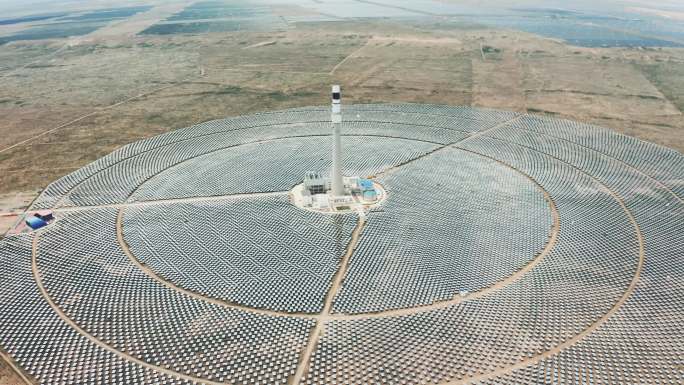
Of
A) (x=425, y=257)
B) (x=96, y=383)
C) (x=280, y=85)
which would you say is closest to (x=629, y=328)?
(x=425, y=257)

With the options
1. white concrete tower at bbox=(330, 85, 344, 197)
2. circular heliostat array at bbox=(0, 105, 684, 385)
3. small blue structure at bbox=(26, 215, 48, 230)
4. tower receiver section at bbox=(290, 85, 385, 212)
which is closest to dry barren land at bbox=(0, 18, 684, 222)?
small blue structure at bbox=(26, 215, 48, 230)

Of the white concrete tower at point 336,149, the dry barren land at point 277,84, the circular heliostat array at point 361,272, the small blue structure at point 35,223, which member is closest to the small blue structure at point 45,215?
the small blue structure at point 35,223

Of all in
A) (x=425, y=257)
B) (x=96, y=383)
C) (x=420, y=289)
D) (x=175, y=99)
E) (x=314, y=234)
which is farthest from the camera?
(x=175, y=99)

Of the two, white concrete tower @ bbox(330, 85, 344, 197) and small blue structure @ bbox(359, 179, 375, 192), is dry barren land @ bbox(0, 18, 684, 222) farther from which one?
small blue structure @ bbox(359, 179, 375, 192)

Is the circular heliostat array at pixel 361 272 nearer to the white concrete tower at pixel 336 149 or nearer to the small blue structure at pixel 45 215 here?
the small blue structure at pixel 45 215

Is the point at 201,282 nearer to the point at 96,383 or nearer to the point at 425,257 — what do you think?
the point at 96,383
